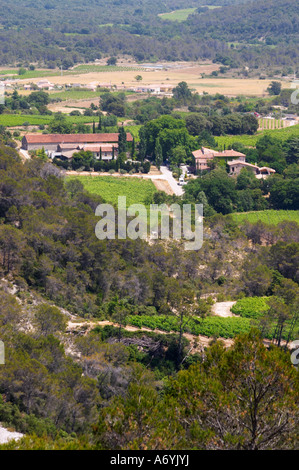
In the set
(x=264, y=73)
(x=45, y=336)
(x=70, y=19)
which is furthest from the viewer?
(x=70, y=19)

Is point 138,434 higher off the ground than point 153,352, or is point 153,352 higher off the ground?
point 138,434

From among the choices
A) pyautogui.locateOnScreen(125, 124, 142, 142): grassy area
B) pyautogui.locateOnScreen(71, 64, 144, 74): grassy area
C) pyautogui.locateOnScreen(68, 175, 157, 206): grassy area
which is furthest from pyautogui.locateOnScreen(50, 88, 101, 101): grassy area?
pyautogui.locateOnScreen(68, 175, 157, 206): grassy area

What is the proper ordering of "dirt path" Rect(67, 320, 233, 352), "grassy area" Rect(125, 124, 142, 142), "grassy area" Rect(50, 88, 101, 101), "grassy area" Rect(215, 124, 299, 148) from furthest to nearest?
"grassy area" Rect(50, 88, 101, 101)
"grassy area" Rect(215, 124, 299, 148)
"grassy area" Rect(125, 124, 142, 142)
"dirt path" Rect(67, 320, 233, 352)

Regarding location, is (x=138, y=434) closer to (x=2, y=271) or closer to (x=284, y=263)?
(x=2, y=271)

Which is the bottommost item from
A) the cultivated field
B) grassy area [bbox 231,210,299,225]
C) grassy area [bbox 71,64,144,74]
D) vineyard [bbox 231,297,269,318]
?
vineyard [bbox 231,297,269,318]

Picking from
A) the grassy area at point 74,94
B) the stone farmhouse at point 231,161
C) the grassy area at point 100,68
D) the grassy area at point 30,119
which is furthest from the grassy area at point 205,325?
the grassy area at point 100,68

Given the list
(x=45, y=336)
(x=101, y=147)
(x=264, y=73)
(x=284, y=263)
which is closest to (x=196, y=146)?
(x=101, y=147)

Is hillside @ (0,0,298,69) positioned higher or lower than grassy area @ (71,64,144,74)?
higher

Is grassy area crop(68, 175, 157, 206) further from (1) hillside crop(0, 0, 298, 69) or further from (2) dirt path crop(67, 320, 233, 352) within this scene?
(1) hillside crop(0, 0, 298, 69)
